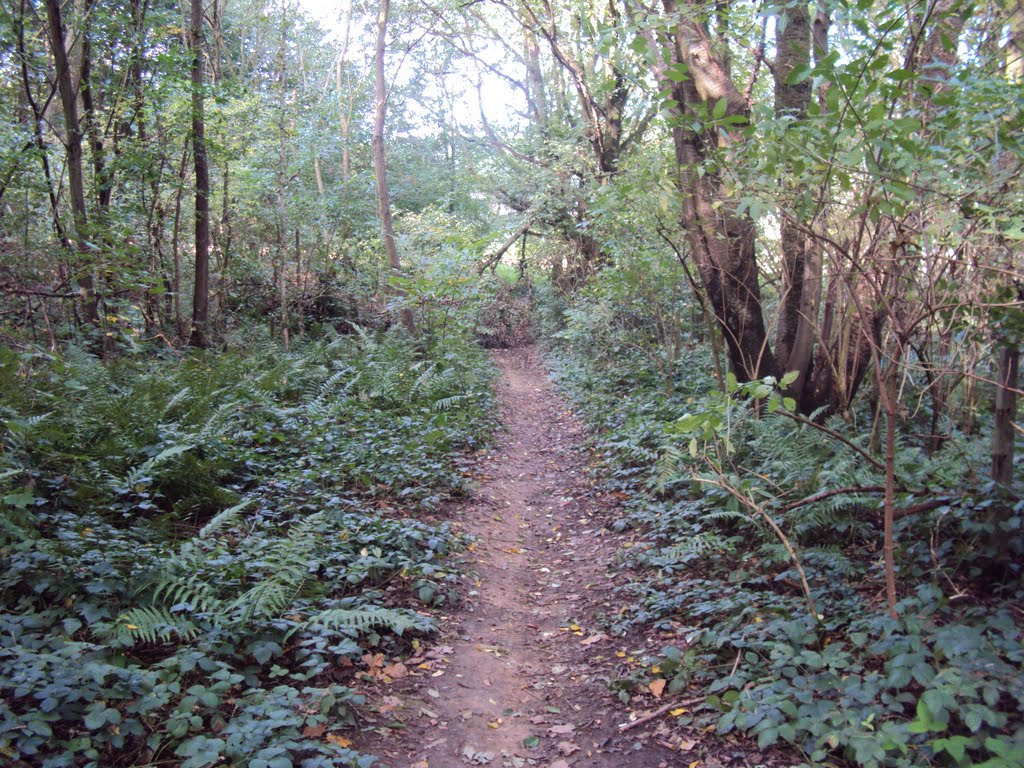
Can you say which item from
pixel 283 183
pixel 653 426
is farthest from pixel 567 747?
pixel 283 183

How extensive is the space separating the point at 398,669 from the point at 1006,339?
4.00 m

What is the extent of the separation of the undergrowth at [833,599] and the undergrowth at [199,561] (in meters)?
1.74

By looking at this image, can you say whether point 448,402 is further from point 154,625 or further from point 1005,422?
point 1005,422

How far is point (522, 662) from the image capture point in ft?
14.2

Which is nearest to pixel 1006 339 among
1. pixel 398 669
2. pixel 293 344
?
pixel 398 669

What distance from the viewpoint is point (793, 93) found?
23.1 feet

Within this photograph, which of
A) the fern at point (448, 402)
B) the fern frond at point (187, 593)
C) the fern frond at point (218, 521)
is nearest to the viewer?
the fern frond at point (187, 593)

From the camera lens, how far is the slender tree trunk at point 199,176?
10656 millimetres

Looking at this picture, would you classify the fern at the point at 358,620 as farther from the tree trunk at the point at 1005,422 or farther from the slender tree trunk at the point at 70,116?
the slender tree trunk at the point at 70,116

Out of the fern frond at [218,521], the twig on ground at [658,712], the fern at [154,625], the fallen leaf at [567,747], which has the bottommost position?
the fallen leaf at [567,747]

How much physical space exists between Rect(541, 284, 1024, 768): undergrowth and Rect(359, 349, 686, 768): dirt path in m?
0.32

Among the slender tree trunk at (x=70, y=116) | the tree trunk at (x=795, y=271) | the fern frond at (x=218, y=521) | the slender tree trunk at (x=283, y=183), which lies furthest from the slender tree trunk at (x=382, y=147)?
the fern frond at (x=218, y=521)

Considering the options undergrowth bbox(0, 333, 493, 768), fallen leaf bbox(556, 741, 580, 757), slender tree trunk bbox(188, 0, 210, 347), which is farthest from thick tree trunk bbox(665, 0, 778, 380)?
slender tree trunk bbox(188, 0, 210, 347)

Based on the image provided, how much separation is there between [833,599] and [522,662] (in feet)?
6.36
